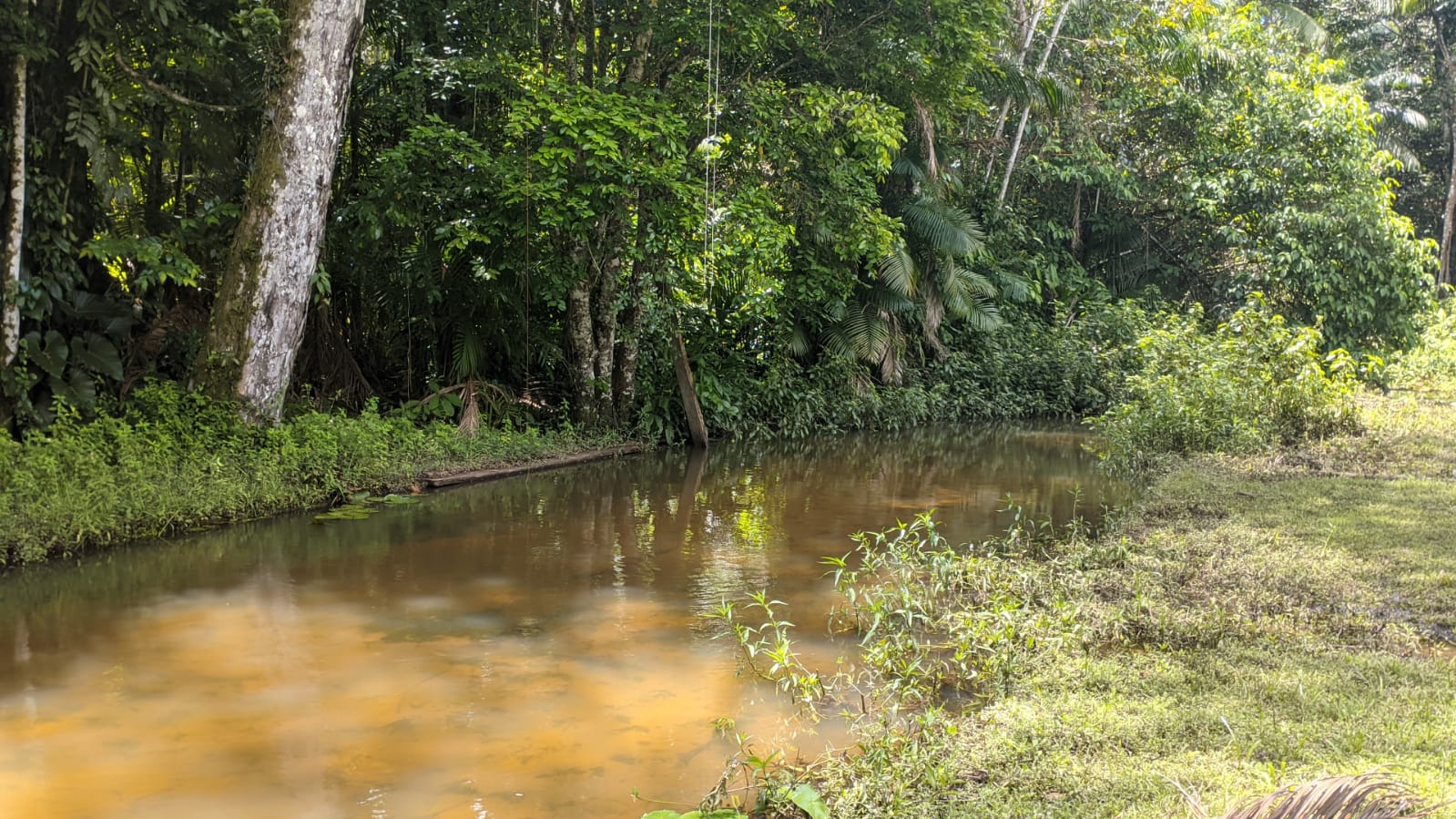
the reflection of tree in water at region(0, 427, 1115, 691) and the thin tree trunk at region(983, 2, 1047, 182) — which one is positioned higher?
the thin tree trunk at region(983, 2, 1047, 182)

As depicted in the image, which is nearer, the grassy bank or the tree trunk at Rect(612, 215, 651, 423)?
the grassy bank

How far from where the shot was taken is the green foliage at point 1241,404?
10078 mm

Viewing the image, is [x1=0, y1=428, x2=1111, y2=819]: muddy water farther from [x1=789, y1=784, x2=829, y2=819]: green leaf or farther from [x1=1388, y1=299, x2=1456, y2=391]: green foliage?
[x1=1388, y1=299, x2=1456, y2=391]: green foliage

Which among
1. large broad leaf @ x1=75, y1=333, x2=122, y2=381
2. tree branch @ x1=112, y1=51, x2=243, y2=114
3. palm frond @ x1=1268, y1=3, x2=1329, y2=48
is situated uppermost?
palm frond @ x1=1268, y1=3, x2=1329, y2=48

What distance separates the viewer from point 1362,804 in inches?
79.0

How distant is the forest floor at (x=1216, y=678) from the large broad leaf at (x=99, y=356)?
7533 millimetres

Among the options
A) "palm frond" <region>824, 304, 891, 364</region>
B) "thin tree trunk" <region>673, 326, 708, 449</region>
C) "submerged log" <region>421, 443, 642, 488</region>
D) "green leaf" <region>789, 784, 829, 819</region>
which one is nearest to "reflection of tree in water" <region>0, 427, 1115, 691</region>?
"submerged log" <region>421, 443, 642, 488</region>

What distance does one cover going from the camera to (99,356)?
348 inches

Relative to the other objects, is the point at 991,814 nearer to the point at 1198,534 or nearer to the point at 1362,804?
the point at 1362,804

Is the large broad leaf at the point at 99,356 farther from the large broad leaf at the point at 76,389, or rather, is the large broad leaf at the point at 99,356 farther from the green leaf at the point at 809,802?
the green leaf at the point at 809,802

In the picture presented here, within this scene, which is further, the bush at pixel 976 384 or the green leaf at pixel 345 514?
the bush at pixel 976 384

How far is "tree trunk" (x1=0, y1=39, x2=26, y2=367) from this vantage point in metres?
8.02

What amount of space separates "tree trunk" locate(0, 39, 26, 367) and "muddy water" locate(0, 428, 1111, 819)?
2.38m

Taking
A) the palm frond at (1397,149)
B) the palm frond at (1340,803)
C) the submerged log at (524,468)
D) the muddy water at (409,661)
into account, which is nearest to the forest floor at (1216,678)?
the palm frond at (1340,803)
